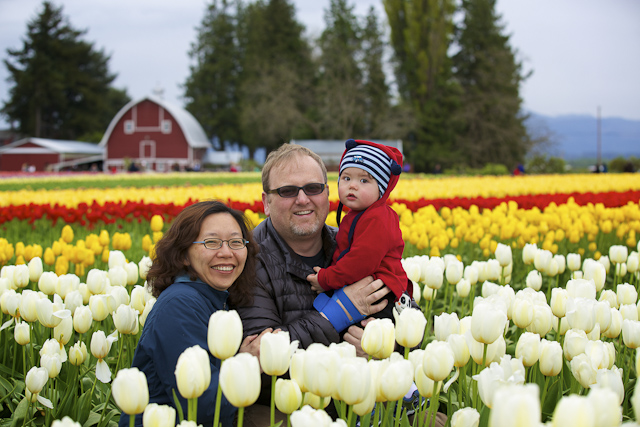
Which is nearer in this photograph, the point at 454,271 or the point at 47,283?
the point at 47,283

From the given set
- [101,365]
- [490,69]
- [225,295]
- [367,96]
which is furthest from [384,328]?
[490,69]

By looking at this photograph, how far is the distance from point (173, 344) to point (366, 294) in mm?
955

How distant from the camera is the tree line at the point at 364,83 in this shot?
1743 inches

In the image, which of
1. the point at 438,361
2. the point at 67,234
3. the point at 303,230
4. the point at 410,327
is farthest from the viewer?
the point at 67,234

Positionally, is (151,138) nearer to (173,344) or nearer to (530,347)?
(173,344)

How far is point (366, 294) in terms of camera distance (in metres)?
2.51

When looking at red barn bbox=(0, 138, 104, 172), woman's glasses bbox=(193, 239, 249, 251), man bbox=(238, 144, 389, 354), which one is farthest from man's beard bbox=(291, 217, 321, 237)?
red barn bbox=(0, 138, 104, 172)

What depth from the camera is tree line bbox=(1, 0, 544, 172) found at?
1743 inches

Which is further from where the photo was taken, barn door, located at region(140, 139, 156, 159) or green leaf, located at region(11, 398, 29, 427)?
barn door, located at region(140, 139, 156, 159)

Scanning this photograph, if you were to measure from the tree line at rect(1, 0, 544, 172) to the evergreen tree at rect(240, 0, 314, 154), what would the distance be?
0.12 metres

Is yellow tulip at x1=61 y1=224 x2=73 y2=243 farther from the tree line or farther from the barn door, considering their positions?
the barn door

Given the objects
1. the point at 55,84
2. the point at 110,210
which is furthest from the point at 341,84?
the point at 110,210

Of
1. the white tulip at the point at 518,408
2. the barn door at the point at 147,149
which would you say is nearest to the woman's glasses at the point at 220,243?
the white tulip at the point at 518,408

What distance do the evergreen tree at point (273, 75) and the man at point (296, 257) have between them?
42498 millimetres
